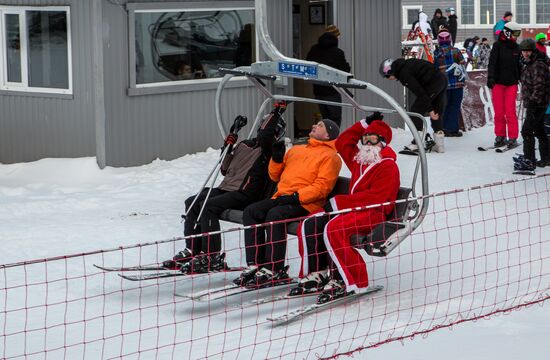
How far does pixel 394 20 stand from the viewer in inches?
710

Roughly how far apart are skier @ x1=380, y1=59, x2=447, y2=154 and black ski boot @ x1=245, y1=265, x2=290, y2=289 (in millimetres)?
6033

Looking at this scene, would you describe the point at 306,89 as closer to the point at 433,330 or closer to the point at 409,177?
the point at 409,177

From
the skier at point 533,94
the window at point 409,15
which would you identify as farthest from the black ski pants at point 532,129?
the window at point 409,15

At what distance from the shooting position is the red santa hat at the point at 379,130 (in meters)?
9.50

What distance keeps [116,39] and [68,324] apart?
6.53 metres

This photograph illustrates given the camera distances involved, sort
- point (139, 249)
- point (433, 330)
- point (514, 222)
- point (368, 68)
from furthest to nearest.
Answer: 1. point (368, 68)
2. point (514, 222)
3. point (139, 249)
4. point (433, 330)

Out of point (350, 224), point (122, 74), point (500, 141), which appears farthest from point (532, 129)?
point (350, 224)

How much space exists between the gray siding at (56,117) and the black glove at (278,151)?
5.61 metres

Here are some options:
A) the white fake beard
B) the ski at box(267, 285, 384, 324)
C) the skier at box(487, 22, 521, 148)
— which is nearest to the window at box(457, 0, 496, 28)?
the skier at box(487, 22, 521, 148)

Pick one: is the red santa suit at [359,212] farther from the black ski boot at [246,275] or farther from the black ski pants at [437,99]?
the black ski pants at [437,99]

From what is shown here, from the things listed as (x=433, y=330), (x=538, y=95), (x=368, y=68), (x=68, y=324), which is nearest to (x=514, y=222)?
(x=538, y=95)

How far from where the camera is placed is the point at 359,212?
29.7 ft

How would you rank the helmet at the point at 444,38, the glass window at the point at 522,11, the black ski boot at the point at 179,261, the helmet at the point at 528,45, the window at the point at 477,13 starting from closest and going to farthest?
the black ski boot at the point at 179,261 < the helmet at the point at 528,45 < the helmet at the point at 444,38 < the glass window at the point at 522,11 < the window at the point at 477,13

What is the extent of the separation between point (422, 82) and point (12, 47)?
5097mm
